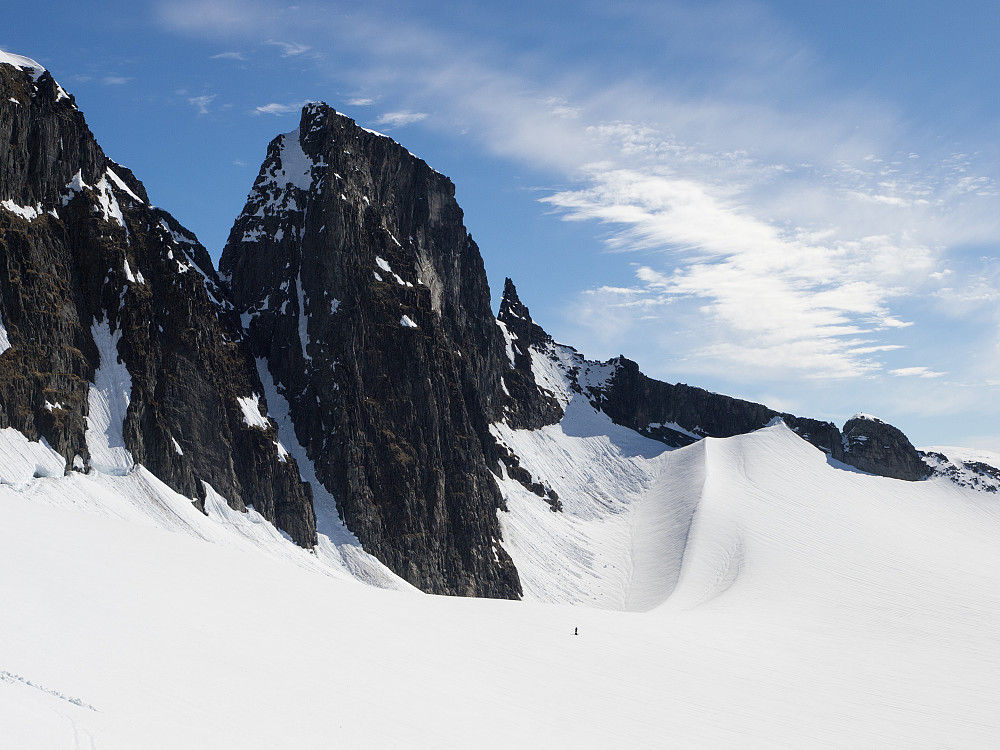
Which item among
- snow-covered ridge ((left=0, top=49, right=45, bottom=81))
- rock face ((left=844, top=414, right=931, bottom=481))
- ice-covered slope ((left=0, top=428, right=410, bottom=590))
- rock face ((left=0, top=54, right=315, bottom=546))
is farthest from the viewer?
rock face ((left=844, top=414, right=931, bottom=481))

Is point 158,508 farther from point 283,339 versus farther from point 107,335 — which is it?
point 283,339

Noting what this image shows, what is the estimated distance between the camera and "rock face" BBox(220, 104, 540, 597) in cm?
7150

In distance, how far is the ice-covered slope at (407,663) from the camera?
12742 millimetres

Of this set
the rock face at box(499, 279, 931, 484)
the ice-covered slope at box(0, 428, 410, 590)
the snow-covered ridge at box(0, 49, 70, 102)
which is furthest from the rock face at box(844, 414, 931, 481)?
the snow-covered ridge at box(0, 49, 70, 102)

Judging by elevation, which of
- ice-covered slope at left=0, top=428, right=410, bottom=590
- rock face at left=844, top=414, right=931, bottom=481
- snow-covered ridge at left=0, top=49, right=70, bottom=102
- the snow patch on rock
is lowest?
ice-covered slope at left=0, top=428, right=410, bottom=590

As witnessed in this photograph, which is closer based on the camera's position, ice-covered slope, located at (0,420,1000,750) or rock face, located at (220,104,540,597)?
ice-covered slope, located at (0,420,1000,750)

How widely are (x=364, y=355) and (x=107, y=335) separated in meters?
25.0

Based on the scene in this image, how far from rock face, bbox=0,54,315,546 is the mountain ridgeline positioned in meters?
0.15

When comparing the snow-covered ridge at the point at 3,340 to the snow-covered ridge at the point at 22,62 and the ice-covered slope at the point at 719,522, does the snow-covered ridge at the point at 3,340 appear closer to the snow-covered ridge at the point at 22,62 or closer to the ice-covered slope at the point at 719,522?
the snow-covered ridge at the point at 22,62

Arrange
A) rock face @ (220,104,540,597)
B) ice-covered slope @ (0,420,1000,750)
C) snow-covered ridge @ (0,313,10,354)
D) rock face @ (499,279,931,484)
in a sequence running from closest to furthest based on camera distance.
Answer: ice-covered slope @ (0,420,1000,750), snow-covered ridge @ (0,313,10,354), rock face @ (220,104,540,597), rock face @ (499,279,931,484)

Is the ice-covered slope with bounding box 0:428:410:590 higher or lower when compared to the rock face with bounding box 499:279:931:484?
lower

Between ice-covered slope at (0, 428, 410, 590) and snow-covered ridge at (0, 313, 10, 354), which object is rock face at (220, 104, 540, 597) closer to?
ice-covered slope at (0, 428, 410, 590)

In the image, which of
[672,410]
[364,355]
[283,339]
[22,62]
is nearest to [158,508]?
[283,339]

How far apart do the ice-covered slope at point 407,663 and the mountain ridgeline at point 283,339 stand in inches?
375
